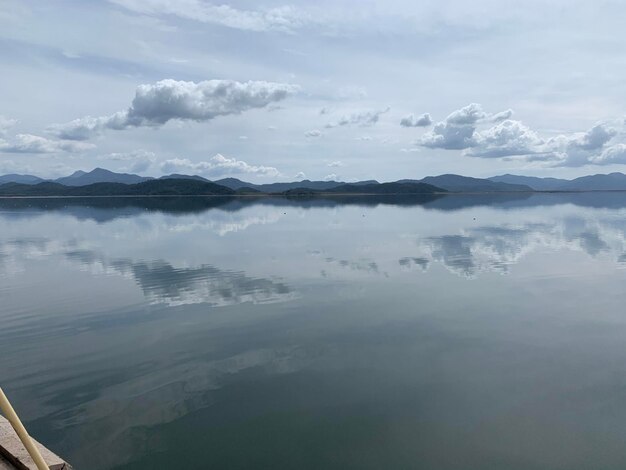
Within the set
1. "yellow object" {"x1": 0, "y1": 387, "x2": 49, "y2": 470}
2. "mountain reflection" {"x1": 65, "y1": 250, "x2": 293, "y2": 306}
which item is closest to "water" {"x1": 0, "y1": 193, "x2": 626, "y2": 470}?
"mountain reflection" {"x1": 65, "y1": 250, "x2": 293, "y2": 306}

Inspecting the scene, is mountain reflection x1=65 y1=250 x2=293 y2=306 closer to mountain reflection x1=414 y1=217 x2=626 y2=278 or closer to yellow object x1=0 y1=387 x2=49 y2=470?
mountain reflection x1=414 y1=217 x2=626 y2=278

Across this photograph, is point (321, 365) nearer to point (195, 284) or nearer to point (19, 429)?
point (19, 429)

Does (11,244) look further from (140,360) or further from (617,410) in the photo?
(617,410)

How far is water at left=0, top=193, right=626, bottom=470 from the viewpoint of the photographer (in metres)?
13.9

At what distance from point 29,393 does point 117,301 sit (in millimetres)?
14099

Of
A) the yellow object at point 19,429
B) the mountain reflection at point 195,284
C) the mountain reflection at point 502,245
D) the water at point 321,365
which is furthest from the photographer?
the mountain reflection at point 502,245

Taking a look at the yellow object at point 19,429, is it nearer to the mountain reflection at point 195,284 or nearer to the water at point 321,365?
the water at point 321,365

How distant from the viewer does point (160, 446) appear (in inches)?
547

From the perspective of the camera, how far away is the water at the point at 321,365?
13.9m

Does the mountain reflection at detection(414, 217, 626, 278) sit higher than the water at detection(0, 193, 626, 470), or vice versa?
the mountain reflection at detection(414, 217, 626, 278)

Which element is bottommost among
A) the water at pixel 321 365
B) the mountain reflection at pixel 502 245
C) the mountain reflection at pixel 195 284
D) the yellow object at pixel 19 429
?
the water at pixel 321 365

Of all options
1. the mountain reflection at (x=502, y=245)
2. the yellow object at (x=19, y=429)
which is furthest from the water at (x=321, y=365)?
the yellow object at (x=19, y=429)

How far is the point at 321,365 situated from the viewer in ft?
64.8

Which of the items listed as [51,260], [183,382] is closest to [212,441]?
[183,382]
